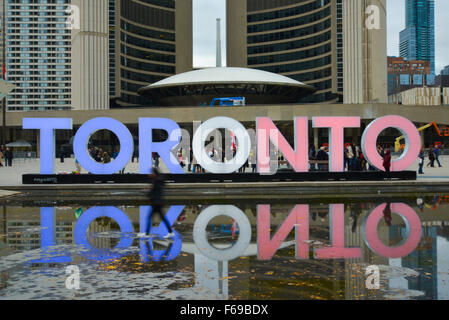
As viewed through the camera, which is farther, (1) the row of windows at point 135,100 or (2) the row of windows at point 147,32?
(1) the row of windows at point 135,100

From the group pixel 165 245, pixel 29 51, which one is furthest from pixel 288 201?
pixel 29 51

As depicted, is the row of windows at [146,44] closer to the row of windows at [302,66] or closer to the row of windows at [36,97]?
the row of windows at [302,66]

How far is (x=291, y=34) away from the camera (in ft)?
388

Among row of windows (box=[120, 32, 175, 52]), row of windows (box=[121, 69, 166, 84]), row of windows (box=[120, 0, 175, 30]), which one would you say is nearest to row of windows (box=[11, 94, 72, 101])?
row of windows (box=[120, 32, 175, 52])

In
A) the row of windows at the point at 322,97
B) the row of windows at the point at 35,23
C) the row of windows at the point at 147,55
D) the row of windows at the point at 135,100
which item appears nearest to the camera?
the row of windows at the point at 322,97

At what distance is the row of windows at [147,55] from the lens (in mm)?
115844

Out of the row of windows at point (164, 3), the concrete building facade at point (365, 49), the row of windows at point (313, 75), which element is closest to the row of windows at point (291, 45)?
the row of windows at point (313, 75)

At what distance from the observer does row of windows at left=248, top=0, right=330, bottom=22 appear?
363 ft

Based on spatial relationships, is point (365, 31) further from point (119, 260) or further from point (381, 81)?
point (119, 260)

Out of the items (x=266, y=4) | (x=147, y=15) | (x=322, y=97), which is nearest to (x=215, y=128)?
(x=322, y=97)

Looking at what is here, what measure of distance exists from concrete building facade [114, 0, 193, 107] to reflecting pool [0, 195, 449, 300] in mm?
102388

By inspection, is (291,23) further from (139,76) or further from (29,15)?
(29,15)

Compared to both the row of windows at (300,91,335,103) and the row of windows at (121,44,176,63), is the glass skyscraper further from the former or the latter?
the row of windows at (300,91,335,103)

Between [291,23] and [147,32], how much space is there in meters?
35.1
